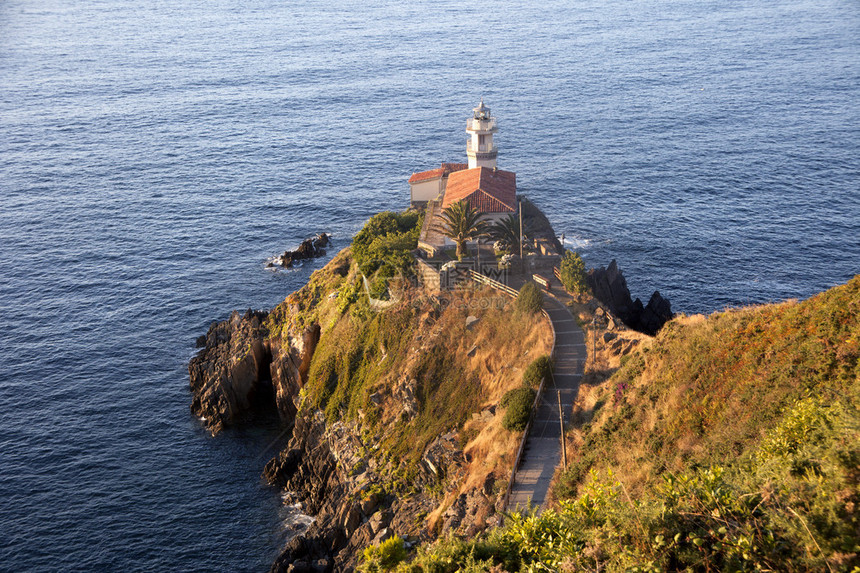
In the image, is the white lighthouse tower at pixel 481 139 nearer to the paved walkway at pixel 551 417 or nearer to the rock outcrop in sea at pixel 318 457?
the rock outcrop in sea at pixel 318 457

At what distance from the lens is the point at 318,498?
1849 inches

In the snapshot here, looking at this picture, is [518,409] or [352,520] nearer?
[518,409]

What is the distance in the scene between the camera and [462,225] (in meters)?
52.8

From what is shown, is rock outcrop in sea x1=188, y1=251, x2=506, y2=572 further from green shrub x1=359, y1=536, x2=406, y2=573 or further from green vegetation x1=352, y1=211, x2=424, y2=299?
green shrub x1=359, y1=536, x2=406, y2=573

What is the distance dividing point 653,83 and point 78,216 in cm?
11519

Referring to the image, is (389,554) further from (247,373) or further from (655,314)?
(655,314)

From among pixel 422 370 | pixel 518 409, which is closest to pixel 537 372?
pixel 518 409

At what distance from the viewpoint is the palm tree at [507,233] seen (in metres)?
54.5

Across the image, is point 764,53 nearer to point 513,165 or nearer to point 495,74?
point 495,74

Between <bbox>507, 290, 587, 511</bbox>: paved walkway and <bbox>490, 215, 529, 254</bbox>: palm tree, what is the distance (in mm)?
7821

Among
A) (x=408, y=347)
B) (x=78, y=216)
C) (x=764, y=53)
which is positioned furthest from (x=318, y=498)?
(x=764, y=53)

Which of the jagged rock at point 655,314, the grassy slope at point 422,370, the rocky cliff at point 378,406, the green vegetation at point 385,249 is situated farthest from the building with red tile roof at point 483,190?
the jagged rock at point 655,314

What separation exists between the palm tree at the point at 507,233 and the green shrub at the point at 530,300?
8548 mm

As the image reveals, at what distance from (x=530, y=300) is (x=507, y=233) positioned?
10201mm
